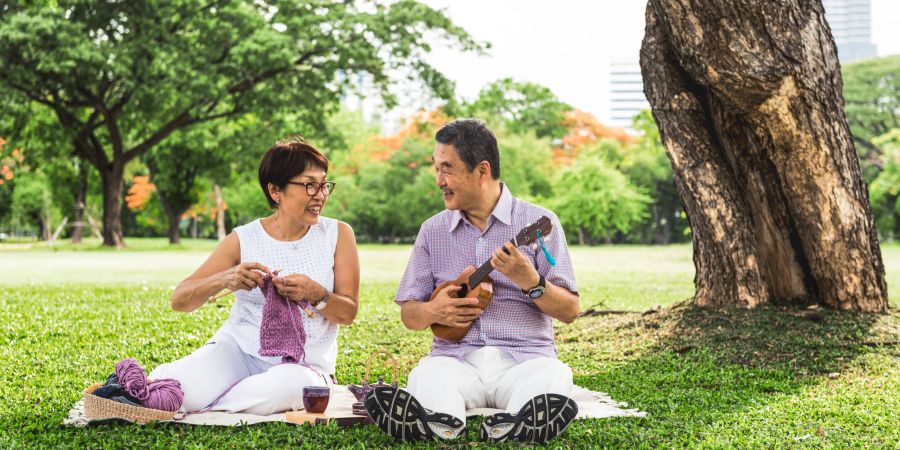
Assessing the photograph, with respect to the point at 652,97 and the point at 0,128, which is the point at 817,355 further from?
the point at 0,128

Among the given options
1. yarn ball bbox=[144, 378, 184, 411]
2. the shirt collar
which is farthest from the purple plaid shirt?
yarn ball bbox=[144, 378, 184, 411]

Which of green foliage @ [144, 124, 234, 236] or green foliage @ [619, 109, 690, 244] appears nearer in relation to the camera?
green foliage @ [144, 124, 234, 236]

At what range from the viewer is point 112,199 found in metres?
27.8

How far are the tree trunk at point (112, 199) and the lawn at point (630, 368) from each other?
1742 cm

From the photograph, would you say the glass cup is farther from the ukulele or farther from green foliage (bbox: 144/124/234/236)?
green foliage (bbox: 144/124/234/236)

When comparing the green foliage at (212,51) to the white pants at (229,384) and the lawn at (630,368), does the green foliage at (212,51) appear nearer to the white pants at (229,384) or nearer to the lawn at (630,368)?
the lawn at (630,368)

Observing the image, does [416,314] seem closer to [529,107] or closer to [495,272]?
[495,272]

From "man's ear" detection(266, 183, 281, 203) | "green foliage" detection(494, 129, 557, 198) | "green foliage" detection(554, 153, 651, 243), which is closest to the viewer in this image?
"man's ear" detection(266, 183, 281, 203)

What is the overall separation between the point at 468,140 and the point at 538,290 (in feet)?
2.39

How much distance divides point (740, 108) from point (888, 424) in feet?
9.75

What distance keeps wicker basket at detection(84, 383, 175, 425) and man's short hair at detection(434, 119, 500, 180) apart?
1.74 metres

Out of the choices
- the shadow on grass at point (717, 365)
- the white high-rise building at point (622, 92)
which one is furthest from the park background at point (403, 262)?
the white high-rise building at point (622, 92)

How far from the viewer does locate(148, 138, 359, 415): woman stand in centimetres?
417

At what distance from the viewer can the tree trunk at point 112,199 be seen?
90.3 feet
